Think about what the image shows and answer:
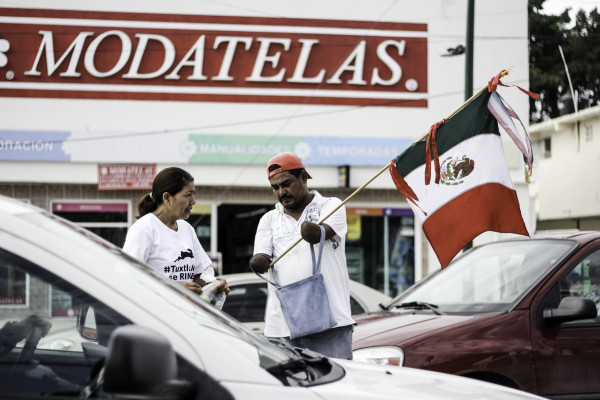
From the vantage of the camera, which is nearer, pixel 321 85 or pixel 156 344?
pixel 156 344

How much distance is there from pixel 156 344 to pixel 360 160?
15461 mm

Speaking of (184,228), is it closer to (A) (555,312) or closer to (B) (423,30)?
(A) (555,312)

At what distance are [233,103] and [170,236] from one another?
41.8 feet

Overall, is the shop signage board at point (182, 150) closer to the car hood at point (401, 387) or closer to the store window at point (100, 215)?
the store window at point (100, 215)

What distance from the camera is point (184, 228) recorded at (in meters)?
4.94

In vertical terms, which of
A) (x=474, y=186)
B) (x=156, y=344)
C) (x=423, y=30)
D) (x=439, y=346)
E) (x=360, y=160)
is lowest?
(x=439, y=346)

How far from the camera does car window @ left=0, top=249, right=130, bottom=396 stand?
215 centimetres

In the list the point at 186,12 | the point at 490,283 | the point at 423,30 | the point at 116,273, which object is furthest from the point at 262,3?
the point at 116,273

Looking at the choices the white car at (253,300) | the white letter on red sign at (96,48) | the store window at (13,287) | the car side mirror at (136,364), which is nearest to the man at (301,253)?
the store window at (13,287)

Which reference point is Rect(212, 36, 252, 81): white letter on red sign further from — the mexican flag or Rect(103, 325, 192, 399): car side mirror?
Rect(103, 325, 192, 399): car side mirror

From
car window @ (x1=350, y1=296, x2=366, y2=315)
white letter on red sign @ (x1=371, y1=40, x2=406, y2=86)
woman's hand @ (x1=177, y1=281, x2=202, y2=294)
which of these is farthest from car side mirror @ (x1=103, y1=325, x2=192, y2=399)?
white letter on red sign @ (x1=371, y1=40, x2=406, y2=86)

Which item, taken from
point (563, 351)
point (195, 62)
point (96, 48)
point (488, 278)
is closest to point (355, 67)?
point (195, 62)

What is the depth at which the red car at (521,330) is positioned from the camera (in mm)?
4918

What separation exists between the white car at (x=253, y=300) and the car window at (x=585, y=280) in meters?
2.74
